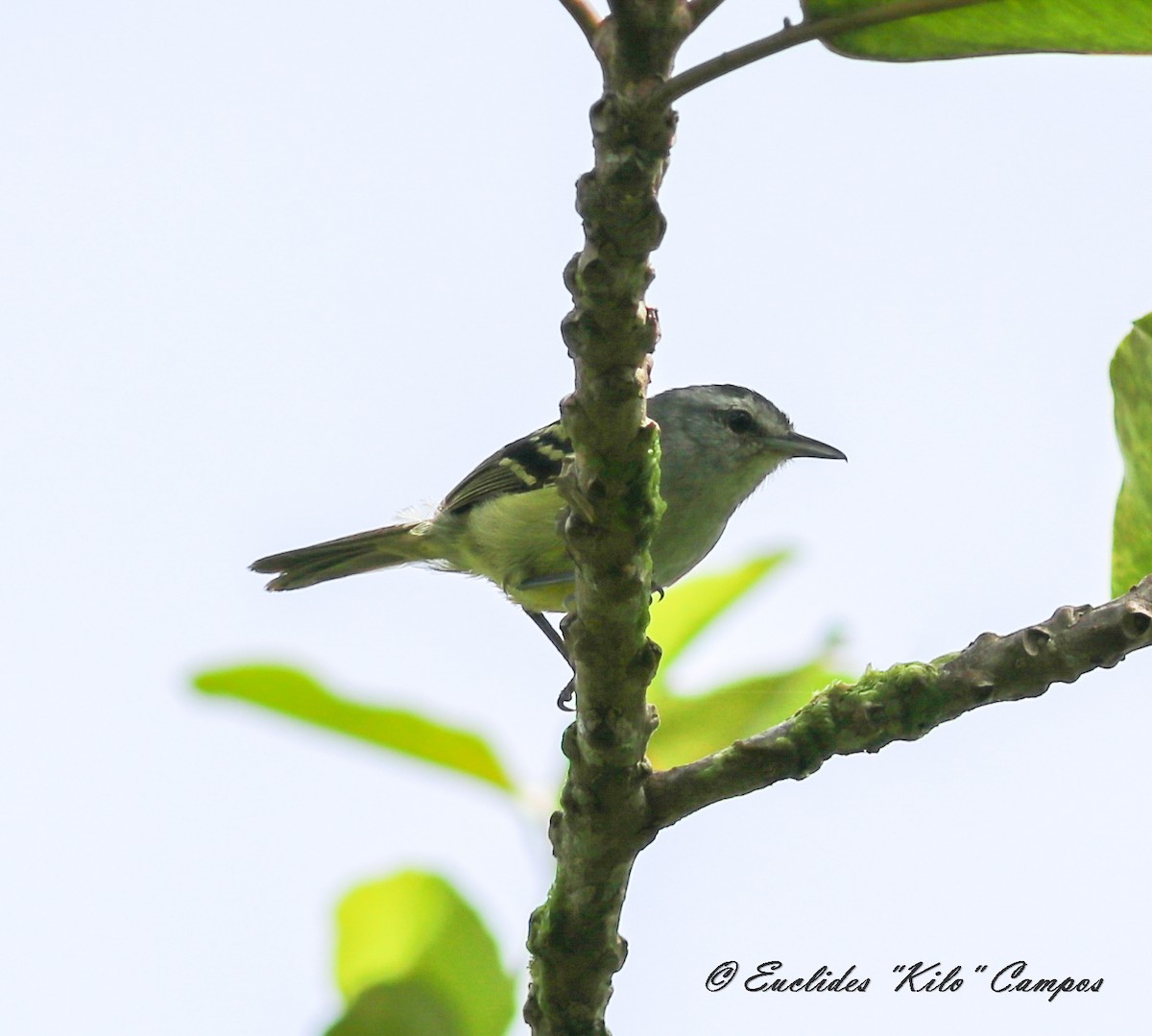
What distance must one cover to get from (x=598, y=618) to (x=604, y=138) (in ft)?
3.25

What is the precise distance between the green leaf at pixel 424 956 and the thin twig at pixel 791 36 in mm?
1503

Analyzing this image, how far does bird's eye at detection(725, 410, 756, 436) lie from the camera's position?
590 cm

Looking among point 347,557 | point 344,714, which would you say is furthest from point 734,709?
point 347,557

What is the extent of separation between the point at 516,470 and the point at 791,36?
160 inches

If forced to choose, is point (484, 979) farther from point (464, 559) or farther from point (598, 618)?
point (464, 559)

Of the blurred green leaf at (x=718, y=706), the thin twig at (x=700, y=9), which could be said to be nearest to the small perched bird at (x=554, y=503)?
the blurred green leaf at (x=718, y=706)

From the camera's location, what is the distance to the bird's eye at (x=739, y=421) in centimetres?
590

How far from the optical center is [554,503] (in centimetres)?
530

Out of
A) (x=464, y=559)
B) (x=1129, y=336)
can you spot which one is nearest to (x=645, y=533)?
(x=1129, y=336)

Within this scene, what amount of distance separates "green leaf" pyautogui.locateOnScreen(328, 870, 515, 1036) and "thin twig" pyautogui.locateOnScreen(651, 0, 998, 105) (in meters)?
1.50

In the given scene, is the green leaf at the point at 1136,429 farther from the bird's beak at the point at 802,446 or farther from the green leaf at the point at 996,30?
the bird's beak at the point at 802,446

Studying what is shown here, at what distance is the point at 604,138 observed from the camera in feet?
6.25

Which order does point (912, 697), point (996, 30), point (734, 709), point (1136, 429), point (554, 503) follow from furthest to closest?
point (554, 503)
point (734, 709)
point (912, 697)
point (1136, 429)
point (996, 30)

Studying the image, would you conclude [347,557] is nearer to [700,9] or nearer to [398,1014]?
[398,1014]
